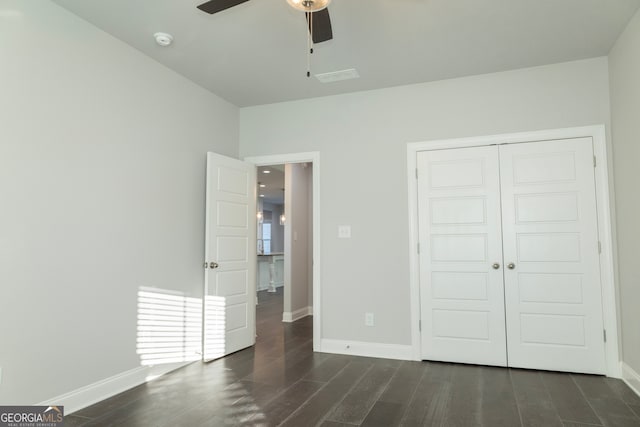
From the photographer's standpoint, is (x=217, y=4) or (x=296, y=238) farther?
(x=296, y=238)

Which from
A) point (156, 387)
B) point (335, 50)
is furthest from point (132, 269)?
point (335, 50)

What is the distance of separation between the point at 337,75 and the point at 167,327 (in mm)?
2835

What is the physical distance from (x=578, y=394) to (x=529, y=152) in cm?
205

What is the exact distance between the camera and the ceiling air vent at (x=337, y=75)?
3826 mm

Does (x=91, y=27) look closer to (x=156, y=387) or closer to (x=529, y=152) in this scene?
(x=156, y=387)

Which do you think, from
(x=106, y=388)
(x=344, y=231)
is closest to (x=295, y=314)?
(x=344, y=231)

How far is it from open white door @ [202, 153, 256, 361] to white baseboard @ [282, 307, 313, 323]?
1.38 m

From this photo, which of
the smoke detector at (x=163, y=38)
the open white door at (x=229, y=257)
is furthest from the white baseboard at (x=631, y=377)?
the smoke detector at (x=163, y=38)

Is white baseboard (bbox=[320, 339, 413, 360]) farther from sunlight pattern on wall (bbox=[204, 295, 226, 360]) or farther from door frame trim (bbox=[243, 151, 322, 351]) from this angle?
sunlight pattern on wall (bbox=[204, 295, 226, 360])

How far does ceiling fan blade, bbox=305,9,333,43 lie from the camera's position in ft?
7.14

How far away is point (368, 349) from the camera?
4094mm

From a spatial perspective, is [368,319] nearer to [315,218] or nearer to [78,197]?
[315,218]

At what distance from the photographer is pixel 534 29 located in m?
3.09

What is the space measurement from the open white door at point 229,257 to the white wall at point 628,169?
138 inches
